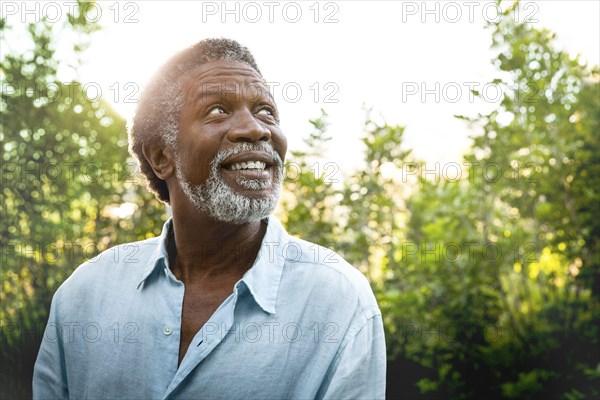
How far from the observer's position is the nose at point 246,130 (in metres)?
2.04

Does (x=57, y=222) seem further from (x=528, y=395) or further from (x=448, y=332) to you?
(x=528, y=395)

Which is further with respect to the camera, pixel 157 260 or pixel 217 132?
pixel 157 260

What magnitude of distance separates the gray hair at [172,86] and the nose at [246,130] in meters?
0.24

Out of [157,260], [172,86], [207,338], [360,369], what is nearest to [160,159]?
[172,86]

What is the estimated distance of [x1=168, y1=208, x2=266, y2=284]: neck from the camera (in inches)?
84.0

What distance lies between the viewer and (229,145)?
80.8 inches

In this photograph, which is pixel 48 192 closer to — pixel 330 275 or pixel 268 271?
pixel 268 271

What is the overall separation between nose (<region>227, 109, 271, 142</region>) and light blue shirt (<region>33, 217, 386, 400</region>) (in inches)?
12.2

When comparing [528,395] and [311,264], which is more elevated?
[311,264]

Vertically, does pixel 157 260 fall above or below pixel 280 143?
below

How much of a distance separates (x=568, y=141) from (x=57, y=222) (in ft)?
9.44

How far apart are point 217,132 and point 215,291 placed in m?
0.51

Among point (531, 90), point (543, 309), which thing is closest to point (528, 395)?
point (543, 309)

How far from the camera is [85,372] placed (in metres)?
2.12
